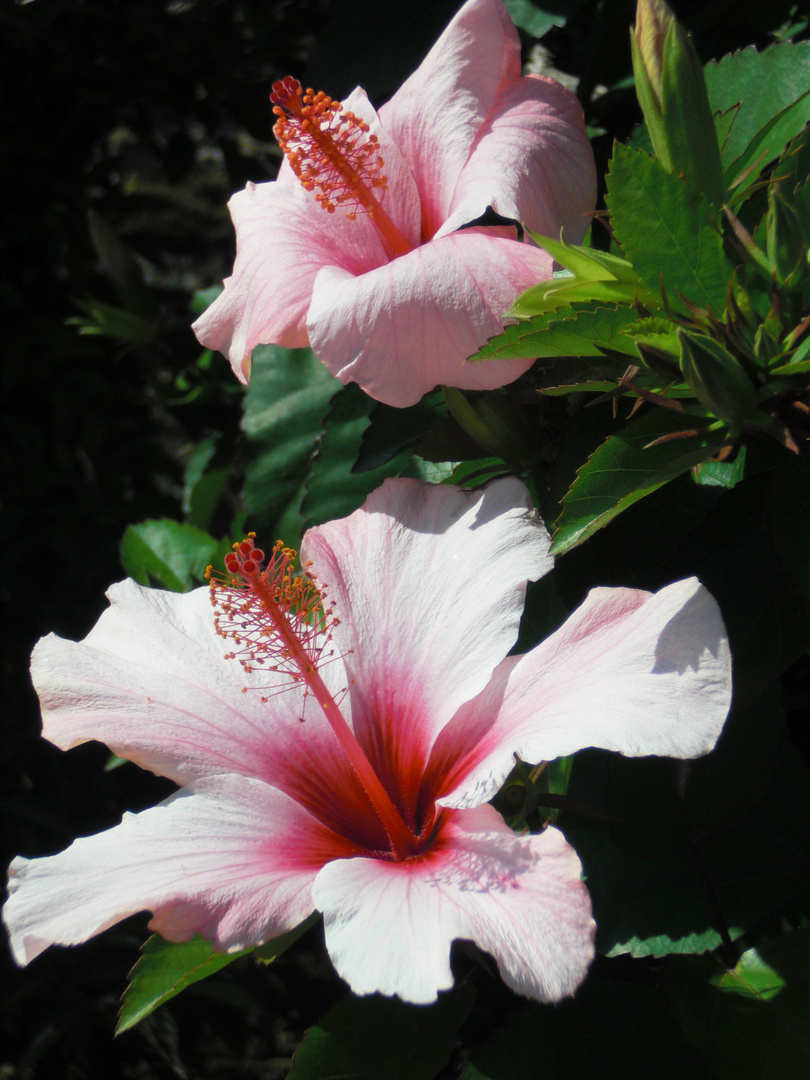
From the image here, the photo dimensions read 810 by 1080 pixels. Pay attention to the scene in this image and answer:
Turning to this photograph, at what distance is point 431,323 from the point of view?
2.03ft

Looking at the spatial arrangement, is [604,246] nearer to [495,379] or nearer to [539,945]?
[495,379]

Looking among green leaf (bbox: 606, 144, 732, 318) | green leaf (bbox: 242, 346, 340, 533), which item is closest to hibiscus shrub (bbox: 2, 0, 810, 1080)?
green leaf (bbox: 606, 144, 732, 318)

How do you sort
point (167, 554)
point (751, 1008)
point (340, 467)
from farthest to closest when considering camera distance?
point (167, 554)
point (340, 467)
point (751, 1008)

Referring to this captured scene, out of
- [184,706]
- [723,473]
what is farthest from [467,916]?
[723,473]

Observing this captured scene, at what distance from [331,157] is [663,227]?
0.98 ft

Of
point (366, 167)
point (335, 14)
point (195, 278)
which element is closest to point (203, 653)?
point (366, 167)

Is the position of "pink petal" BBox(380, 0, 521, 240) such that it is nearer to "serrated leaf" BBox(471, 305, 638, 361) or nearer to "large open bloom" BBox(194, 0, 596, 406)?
"large open bloom" BBox(194, 0, 596, 406)

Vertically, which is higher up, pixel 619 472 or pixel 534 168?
pixel 534 168

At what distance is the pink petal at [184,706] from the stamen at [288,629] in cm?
2

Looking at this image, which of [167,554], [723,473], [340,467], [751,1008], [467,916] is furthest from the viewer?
[167,554]

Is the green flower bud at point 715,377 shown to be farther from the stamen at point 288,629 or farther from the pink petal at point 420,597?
the stamen at point 288,629

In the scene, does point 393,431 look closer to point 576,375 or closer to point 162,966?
point 576,375

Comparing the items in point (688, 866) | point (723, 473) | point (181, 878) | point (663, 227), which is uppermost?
point (663, 227)

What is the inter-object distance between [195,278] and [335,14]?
48.1 inches
